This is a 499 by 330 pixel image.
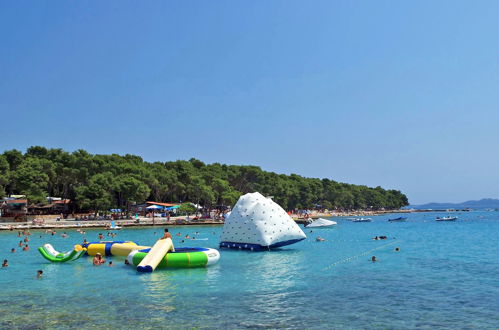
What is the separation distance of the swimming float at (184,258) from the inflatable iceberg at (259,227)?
7.82 metres

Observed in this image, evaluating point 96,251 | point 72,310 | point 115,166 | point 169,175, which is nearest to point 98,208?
point 115,166

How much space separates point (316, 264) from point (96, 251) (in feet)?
54.1

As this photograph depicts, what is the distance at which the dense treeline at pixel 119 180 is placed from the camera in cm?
7881

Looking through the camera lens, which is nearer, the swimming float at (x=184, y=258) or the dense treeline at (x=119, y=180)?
the swimming float at (x=184, y=258)

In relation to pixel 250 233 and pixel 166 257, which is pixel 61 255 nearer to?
pixel 166 257

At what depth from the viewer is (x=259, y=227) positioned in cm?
3572

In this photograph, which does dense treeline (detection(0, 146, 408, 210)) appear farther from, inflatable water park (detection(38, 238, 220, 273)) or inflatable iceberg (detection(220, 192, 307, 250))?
inflatable water park (detection(38, 238, 220, 273))

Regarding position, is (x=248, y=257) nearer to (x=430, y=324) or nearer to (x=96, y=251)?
(x=96, y=251)

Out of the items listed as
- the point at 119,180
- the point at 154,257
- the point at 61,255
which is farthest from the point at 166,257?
the point at 119,180

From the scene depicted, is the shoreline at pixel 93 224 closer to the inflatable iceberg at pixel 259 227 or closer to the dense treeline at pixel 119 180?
the dense treeline at pixel 119 180

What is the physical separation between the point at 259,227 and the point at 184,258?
32.8 feet

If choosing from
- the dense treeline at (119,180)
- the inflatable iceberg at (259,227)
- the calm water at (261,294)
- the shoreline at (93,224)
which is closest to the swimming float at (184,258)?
the calm water at (261,294)

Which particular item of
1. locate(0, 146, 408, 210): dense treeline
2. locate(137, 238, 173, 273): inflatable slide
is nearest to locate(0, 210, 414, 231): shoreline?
locate(0, 146, 408, 210): dense treeline

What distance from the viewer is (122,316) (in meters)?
16.2
